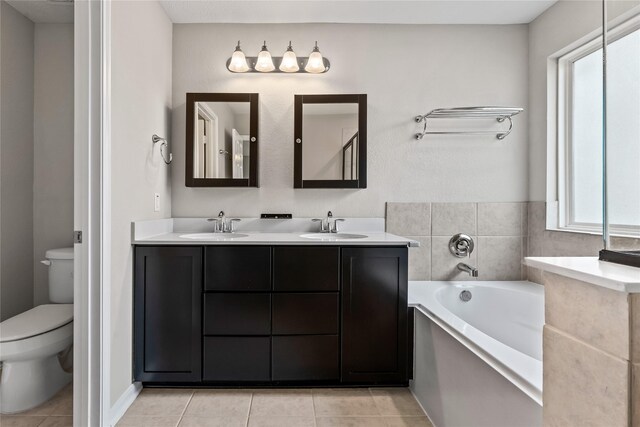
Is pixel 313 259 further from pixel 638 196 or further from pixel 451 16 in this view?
pixel 451 16

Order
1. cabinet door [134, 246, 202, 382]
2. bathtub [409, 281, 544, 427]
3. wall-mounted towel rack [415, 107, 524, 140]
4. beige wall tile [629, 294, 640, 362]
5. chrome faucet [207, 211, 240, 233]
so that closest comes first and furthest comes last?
beige wall tile [629, 294, 640, 362] < bathtub [409, 281, 544, 427] < cabinet door [134, 246, 202, 382] < wall-mounted towel rack [415, 107, 524, 140] < chrome faucet [207, 211, 240, 233]

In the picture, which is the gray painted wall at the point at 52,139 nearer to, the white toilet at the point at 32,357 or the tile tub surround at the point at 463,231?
the white toilet at the point at 32,357

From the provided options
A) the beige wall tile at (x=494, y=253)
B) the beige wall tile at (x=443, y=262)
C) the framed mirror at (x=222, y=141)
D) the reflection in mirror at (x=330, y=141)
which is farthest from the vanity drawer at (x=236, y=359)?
the beige wall tile at (x=494, y=253)

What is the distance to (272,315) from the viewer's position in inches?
72.8

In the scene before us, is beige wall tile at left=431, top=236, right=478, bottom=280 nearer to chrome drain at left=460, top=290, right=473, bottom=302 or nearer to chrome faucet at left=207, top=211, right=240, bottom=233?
chrome drain at left=460, top=290, right=473, bottom=302

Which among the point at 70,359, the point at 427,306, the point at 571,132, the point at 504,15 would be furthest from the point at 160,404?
the point at 504,15

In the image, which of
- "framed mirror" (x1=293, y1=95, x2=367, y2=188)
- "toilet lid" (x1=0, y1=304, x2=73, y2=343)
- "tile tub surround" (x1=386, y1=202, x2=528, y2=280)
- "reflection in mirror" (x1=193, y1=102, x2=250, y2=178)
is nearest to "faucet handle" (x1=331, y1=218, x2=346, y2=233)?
"framed mirror" (x1=293, y1=95, x2=367, y2=188)

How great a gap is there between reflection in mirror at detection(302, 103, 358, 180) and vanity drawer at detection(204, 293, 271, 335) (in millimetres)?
972

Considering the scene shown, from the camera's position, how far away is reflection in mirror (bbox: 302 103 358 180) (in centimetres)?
234

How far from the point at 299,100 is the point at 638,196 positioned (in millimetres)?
2077

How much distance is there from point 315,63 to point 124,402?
2.29 meters

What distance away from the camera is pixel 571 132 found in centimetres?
221

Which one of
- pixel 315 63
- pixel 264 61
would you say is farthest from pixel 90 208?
pixel 315 63

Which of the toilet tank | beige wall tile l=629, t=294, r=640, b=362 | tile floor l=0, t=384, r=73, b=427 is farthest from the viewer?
the toilet tank
